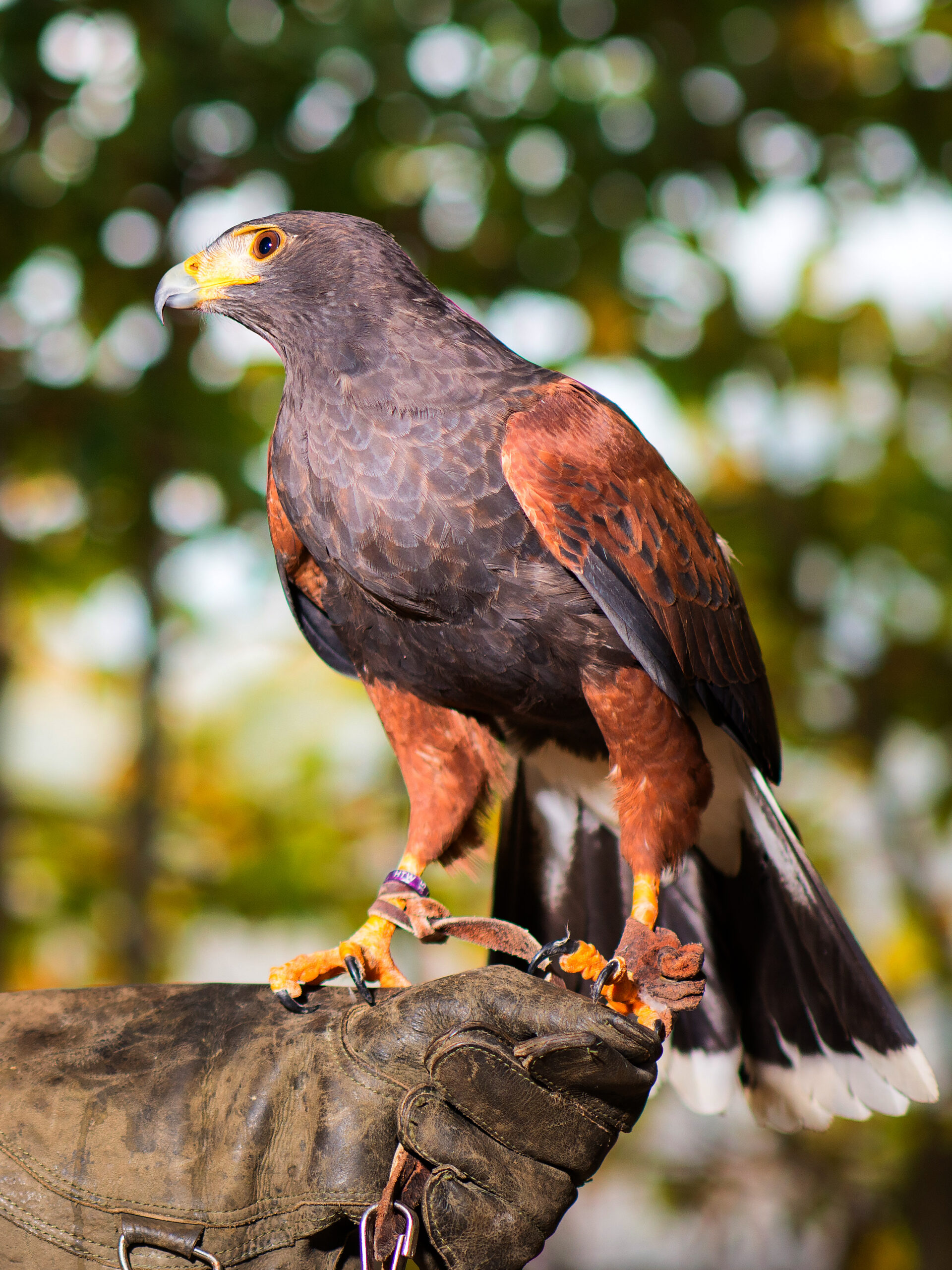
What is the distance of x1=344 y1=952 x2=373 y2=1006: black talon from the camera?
75.9 inches

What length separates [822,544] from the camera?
609 cm

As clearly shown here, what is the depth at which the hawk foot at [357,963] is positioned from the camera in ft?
6.41

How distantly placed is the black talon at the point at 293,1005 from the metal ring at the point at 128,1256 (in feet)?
1.33

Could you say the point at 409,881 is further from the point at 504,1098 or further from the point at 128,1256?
the point at 128,1256

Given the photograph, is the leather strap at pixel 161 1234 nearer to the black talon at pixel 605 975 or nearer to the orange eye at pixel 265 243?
the black talon at pixel 605 975

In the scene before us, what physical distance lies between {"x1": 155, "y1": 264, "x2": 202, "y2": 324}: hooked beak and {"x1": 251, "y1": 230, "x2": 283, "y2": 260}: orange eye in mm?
139

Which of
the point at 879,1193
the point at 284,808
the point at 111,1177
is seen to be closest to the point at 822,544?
the point at 284,808

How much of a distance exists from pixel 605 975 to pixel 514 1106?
0.95ft

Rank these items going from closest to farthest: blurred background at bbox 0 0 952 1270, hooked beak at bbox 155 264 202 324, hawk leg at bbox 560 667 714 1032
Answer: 1. hawk leg at bbox 560 667 714 1032
2. hooked beak at bbox 155 264 202 324
3. blurred background at bbox 0 0 952 1270

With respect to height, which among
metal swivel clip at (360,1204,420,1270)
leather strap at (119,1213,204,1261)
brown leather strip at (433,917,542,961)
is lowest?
leather strap at (119,1213,204,1261)

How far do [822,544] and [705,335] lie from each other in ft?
4.86

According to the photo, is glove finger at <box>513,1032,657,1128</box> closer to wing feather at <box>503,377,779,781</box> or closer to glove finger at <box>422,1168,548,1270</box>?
glove finger at <box>422,1168,548,1270</box>

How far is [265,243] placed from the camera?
217 centimetres

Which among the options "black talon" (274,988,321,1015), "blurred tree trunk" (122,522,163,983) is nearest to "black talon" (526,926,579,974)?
"black talon" (274,988,321,1015)
